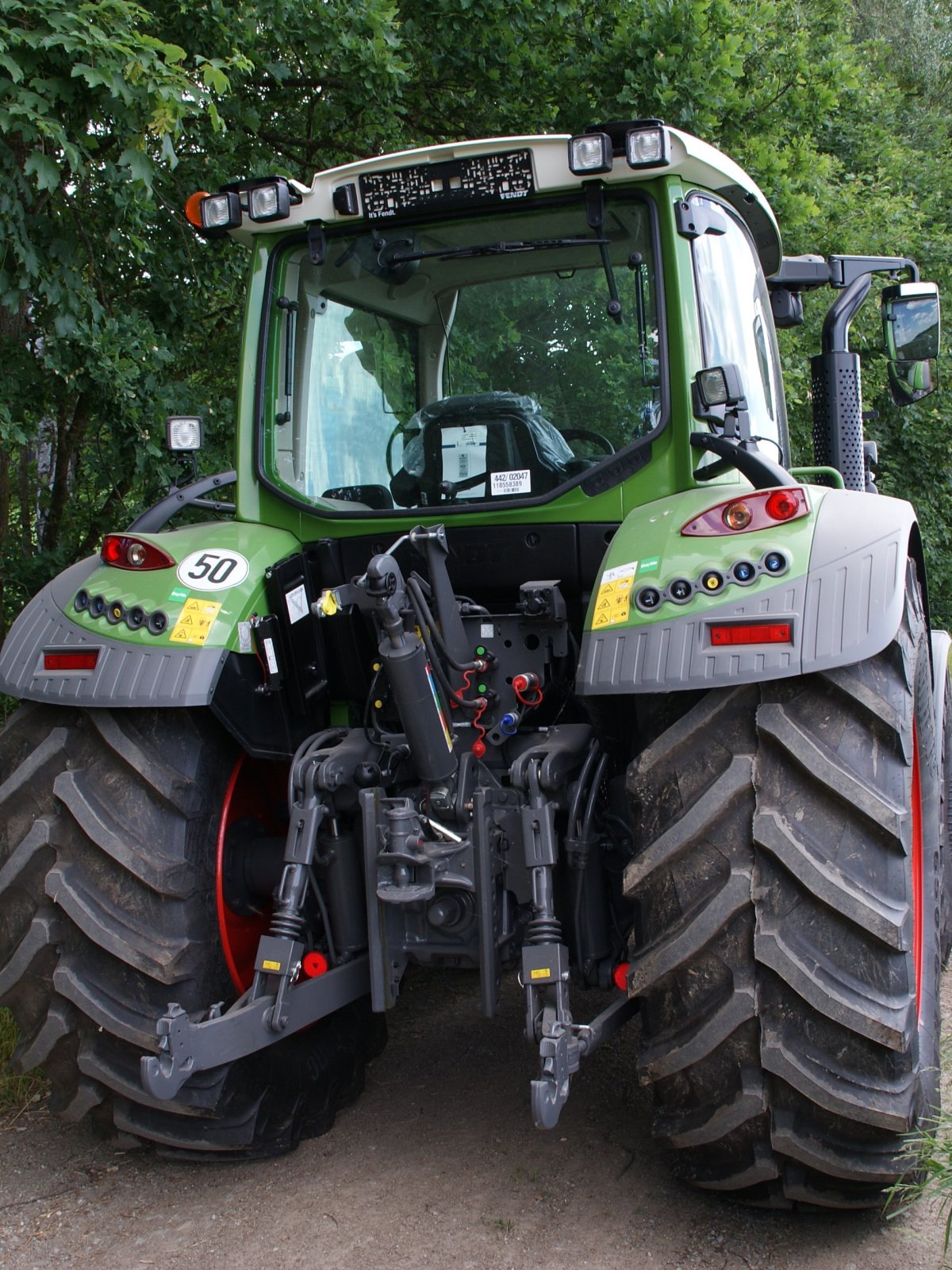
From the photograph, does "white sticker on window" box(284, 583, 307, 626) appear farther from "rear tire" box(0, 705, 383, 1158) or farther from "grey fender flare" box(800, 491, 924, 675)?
"grey fender flare" box(800, 491, 924, 675)

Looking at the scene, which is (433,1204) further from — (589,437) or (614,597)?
(589,437)

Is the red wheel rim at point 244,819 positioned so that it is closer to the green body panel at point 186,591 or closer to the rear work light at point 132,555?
the green body panel at point 186,591

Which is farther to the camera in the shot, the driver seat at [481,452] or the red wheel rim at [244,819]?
the driver seat at [481,452]

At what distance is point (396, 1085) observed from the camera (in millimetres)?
3770

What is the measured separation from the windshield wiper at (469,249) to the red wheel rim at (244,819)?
144cm

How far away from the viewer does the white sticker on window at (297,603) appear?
3.28 m

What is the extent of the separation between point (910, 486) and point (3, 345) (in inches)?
482

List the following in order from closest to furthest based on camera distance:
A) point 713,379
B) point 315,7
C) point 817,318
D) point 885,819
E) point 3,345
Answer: point 885,819 → point 713,379 → point 3,345 → point 315,7 → point 817,318

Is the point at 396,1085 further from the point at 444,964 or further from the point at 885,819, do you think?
the point at 885,819

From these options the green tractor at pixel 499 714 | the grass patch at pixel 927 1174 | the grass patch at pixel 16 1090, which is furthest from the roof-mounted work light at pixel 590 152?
the grass patch at pixel 16 1090

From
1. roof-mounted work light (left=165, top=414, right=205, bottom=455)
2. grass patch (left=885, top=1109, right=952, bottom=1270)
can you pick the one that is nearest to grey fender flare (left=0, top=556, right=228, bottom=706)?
roof-mounted work light (left=165, top=414, right=205, bottom=455)

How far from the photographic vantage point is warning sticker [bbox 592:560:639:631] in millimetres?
2725

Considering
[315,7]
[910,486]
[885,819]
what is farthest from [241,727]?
[910,486]

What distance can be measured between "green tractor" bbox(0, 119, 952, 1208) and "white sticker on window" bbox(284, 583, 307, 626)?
13 mm
